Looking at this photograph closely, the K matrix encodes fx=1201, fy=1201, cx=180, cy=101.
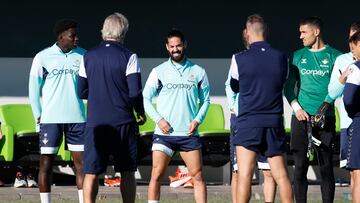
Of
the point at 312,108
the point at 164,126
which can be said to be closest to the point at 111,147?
the point at 164,126

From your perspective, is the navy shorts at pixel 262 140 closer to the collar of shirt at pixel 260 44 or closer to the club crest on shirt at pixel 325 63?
the collar of shirt at pixel 260 44

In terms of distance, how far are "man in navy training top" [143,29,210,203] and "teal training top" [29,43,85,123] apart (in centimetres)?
78

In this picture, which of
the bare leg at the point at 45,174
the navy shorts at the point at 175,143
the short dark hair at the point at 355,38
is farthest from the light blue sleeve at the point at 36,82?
the short dark hair at the point at 355,38

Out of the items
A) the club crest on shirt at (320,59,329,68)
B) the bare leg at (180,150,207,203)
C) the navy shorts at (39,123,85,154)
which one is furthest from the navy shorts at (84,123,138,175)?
the club crest on shirt at (320,59,329,68)

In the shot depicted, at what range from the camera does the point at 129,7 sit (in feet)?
57.0

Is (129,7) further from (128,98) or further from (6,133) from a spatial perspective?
(128,98)

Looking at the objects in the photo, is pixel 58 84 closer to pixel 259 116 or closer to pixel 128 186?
pixel 128 186

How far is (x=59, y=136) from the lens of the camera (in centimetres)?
1193

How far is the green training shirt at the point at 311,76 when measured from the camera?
12.0 metres

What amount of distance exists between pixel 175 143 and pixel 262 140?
1456mm

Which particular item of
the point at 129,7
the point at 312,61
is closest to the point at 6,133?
the point at 129,7

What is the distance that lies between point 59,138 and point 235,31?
6118 millimetres

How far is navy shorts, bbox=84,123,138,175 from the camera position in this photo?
10430mm

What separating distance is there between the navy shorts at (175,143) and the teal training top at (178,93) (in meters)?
0.05
